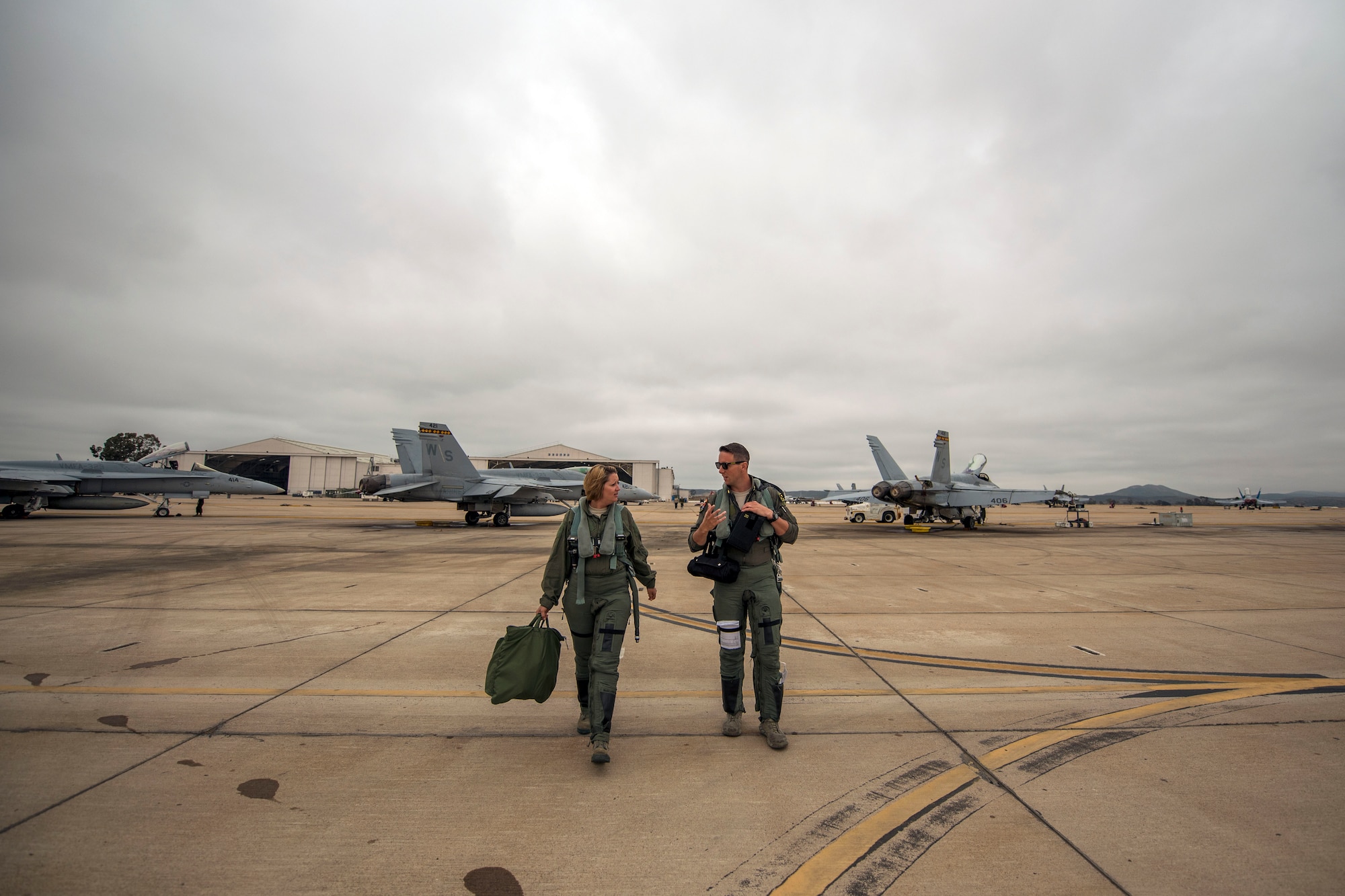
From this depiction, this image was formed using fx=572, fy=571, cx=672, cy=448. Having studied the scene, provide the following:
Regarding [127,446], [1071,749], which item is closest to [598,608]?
[1071,749]

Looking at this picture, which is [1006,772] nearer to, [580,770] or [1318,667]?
[580,770]

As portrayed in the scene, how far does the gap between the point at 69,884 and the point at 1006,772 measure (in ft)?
15.1

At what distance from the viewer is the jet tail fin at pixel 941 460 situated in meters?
26.6

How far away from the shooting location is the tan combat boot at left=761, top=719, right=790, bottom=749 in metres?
3.75

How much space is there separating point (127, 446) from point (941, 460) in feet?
394

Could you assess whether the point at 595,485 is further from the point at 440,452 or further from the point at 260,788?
the point at 440,452

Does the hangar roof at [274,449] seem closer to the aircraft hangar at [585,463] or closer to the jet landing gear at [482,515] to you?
the aircraft hangar at [585,463]

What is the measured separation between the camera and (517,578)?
10.7 metres

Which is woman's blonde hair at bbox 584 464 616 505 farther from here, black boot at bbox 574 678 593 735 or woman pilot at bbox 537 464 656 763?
black boot at bbox 574 678 593 735

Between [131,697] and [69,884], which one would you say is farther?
[131,697]

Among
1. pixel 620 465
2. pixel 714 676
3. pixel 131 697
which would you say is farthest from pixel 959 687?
pixel 620 465

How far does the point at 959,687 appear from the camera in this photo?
5.02m

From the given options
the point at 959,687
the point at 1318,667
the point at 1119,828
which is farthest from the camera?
the point at 1318,667

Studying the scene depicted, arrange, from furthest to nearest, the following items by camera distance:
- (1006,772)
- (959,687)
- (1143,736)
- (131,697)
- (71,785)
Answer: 1. (959,687)
2. (131,697)
3. (1143,736)
4. (1006,772)
5. (71,785)
